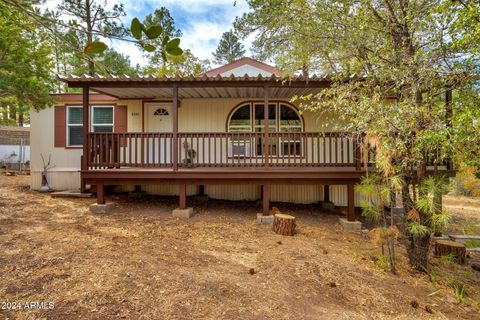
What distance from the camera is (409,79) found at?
4211mm

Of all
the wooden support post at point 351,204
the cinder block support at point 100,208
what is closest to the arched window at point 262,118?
the wooden support post at point 351,204

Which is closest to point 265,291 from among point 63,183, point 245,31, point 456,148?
point 456,148

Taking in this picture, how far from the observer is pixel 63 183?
8.99m

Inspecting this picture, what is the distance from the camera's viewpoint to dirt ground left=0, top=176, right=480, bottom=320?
306 cm

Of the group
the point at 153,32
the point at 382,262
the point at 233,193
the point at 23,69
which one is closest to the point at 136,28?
the point at 153,32

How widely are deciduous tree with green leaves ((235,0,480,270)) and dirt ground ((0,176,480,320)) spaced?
1060 millimetres

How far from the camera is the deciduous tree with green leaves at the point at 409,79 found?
386 cm

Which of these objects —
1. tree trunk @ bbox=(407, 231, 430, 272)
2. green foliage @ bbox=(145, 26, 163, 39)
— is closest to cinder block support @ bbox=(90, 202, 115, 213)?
green foliage @ bbox=(145, 26, 163, 39)

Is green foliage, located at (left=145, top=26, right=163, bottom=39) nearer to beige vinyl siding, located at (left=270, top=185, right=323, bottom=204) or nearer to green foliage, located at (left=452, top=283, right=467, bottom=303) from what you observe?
A: green foliage, located at (left=452, top=283, right=467, bottom=303)

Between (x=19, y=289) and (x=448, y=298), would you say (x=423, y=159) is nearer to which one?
(x=448, y=298)

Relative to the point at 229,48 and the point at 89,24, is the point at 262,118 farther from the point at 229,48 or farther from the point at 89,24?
the point at 229,48

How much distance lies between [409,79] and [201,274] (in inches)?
165

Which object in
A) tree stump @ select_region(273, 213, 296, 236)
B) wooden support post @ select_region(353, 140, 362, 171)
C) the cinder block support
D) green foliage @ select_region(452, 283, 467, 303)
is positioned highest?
wooden support post @ select_region(353, 140, 362, 171)

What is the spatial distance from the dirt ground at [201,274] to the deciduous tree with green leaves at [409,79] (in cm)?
106
